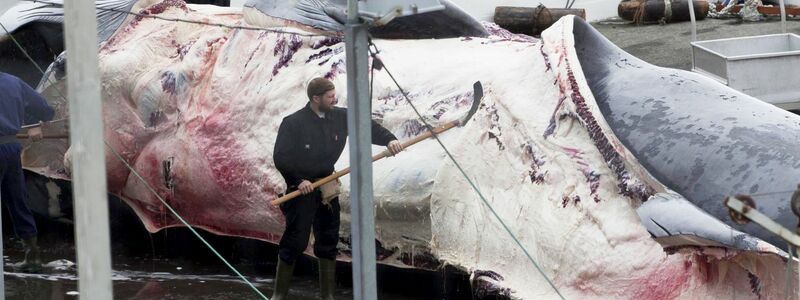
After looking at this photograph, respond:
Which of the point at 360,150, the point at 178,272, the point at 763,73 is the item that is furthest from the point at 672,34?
the point at 360,150

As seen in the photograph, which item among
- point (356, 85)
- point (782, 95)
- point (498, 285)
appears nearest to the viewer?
point (356, 85)

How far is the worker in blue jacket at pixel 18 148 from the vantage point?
Result: 9523 mm

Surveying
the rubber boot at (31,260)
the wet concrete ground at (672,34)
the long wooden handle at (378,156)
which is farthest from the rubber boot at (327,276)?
the wet concrete ground at (672,34)

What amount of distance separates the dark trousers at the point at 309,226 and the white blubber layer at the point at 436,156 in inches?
7.7

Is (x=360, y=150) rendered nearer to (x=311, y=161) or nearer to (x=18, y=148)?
(x=311, y=161)

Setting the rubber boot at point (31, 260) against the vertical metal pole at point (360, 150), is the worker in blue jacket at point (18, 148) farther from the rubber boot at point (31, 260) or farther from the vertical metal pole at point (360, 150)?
the vertical metal pole at point (360, 150)

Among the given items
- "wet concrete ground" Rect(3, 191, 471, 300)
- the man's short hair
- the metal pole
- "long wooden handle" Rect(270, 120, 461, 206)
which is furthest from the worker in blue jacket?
the metal pole

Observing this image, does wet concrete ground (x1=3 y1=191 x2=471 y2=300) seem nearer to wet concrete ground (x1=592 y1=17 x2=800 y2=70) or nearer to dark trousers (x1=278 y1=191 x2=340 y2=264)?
dark trousers (x1=278 y1=191 x2=340 y2=264)

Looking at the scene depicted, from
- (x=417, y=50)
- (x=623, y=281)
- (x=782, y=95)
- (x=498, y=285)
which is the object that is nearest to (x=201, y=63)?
(x=417, y=50)

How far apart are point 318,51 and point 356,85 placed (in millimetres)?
3493

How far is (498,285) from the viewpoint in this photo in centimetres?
791

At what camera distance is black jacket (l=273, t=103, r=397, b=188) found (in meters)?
8.30

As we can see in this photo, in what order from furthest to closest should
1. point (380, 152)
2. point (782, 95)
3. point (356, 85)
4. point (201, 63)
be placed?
point (782, 95) → point (201, 63) → point (380, 152) → point (356, 85)

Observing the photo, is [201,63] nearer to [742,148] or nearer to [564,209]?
[564,209]
